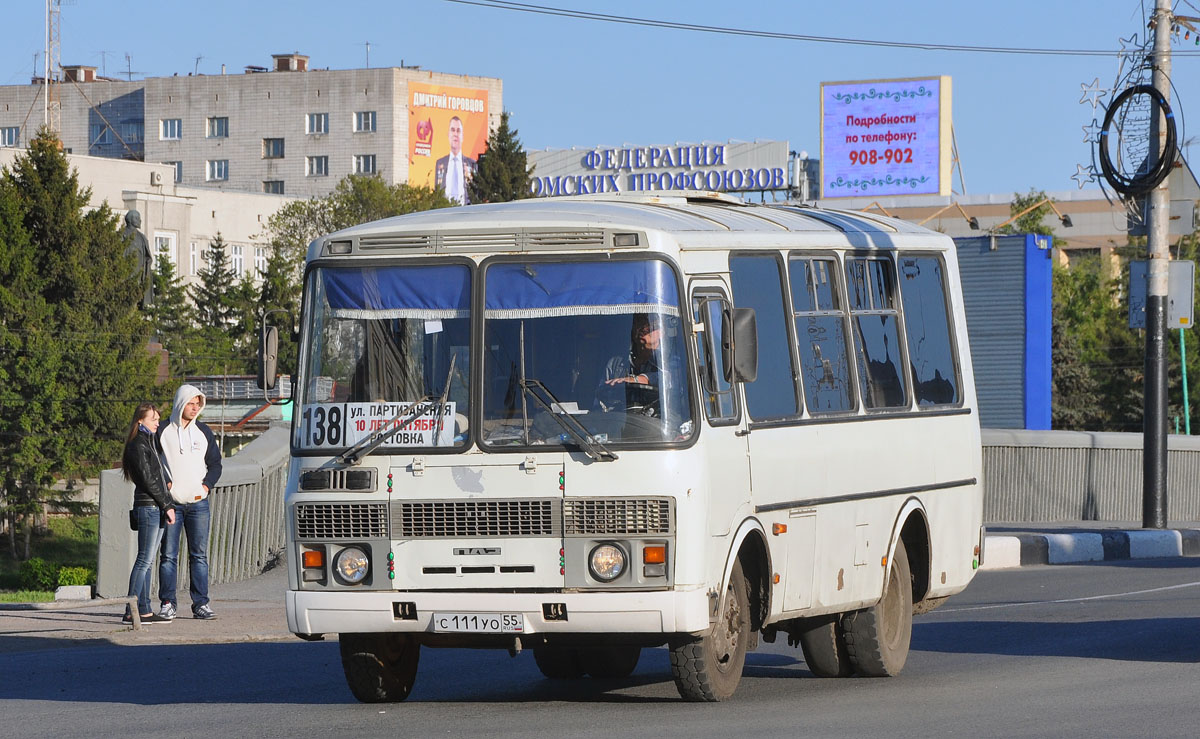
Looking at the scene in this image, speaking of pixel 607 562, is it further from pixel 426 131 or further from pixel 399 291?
A: pixel 426 131

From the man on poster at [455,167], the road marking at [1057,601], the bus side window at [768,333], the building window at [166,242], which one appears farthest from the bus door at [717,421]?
the man on poster at [455,167]

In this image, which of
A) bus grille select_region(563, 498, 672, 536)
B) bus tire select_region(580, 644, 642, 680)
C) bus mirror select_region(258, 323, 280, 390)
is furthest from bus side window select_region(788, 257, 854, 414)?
bus mirror select_region(258, 323, 280, 390)

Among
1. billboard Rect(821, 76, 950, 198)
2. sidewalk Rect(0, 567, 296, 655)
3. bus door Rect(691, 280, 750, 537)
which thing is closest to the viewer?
bus door Rect(691, 280, 750, 537)

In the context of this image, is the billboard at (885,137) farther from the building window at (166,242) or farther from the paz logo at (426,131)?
the paz logo at (426,131)

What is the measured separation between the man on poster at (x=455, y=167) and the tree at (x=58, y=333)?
66051mm

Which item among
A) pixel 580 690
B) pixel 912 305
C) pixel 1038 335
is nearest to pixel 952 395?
pixel 912 305

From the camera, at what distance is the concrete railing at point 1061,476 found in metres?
28.2

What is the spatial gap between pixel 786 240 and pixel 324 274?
8.48 ft

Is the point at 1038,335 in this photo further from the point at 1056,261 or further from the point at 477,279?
the point at 1056,261

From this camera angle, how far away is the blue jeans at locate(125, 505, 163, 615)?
14055mm

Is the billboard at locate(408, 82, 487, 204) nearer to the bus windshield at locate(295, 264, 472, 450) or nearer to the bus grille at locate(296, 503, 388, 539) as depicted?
the bus windshield at locate(295, 264, 472, 450)

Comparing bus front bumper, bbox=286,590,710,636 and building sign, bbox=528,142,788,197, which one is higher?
building sign, bbox=528,142,788,197

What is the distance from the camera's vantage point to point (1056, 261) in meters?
107

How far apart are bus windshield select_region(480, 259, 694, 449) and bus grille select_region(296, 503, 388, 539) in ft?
2.13
